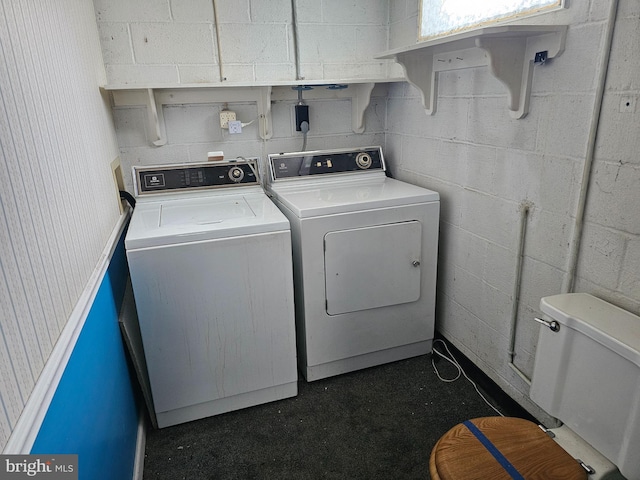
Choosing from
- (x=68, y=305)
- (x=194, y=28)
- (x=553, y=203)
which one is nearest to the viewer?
(x=68, y=305)

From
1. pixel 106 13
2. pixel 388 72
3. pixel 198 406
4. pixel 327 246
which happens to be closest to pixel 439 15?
pixel 388 72

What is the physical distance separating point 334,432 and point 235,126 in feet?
5.44

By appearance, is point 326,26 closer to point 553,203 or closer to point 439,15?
point 439,15

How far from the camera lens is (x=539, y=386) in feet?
4.68

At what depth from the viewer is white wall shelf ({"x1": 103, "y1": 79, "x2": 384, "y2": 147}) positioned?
87.3 inches

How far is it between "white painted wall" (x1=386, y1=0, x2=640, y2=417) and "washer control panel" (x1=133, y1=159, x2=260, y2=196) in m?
0.95

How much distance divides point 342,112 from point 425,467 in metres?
1.95

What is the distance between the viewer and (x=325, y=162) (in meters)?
2.49

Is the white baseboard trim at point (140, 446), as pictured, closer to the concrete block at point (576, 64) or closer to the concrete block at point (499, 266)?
the concrete block at point (499, 266)

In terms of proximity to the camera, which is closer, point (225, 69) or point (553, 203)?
point (553, 203)

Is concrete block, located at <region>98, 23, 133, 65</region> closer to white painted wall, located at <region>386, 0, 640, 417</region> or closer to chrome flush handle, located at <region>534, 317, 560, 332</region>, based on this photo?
white painted wall, located at <region>386, 0, 640, 417</region>

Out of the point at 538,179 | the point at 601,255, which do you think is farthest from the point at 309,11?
the point at 601,255

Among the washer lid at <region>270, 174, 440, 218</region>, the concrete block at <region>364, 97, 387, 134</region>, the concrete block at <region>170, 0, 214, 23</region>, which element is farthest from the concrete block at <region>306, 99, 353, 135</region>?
the concrete block at <region>170, 0, 214, 23</region>

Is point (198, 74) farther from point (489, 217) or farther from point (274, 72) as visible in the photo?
point (489, 217)
